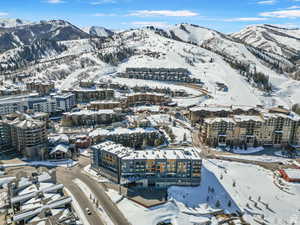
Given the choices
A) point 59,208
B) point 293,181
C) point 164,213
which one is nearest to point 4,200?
point 59,208

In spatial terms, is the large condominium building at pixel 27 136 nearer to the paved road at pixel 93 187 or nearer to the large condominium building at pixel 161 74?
the paved road at pixel 93 187

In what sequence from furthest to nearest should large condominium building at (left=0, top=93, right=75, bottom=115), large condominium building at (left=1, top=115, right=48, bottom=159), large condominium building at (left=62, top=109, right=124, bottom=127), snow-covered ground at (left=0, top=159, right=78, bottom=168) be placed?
1. large condominium building at (left=0, top=93, right=75, bottom=115)
2. large condominium building at (left=62, top=109, right=124, bottom=127)
3. large condominium building at (left=1, top=115, right=48, bottom=159)
4. snow-covered ground at (left=0, top=159, right=78, bottom=168)

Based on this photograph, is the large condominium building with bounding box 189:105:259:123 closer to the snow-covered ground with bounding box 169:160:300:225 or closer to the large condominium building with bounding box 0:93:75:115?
the snow-covered ground with bounding box 169:160:300:225

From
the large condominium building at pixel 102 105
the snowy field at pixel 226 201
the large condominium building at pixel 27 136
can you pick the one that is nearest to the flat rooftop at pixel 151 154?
the snowy field at pixel 226 201

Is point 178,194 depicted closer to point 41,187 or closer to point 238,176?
point 238,176

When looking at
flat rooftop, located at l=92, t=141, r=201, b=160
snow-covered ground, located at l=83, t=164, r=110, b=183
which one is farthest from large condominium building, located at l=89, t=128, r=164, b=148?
flat rooftop, located at l=92, t=141, r=201, b=160
